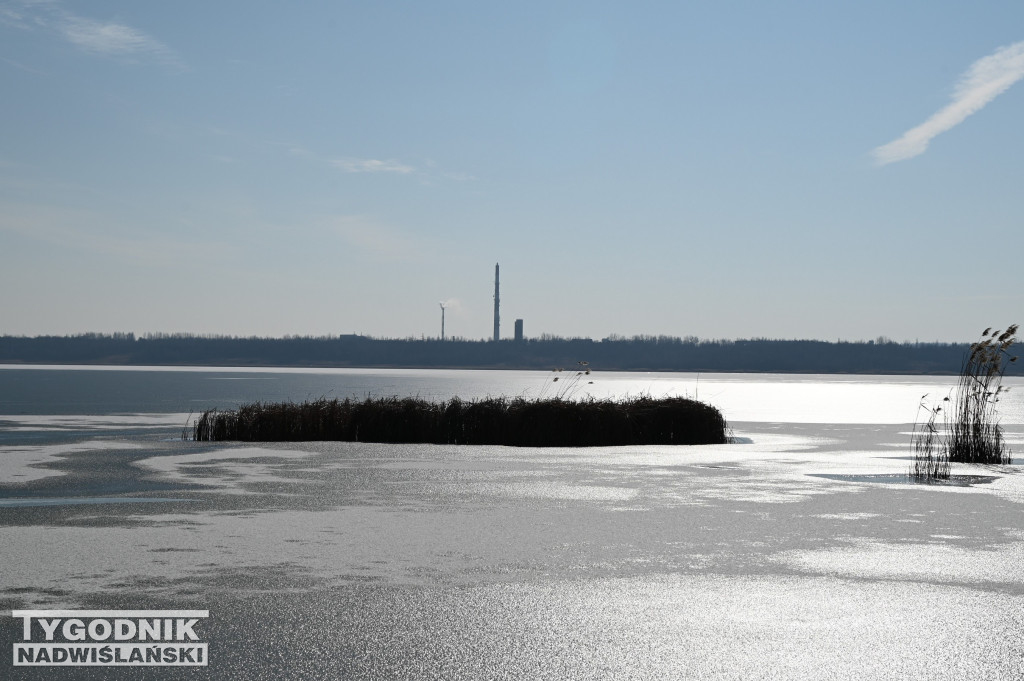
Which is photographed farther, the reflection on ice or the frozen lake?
the reflection on ice

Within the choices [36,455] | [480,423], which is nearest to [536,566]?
[36,455]

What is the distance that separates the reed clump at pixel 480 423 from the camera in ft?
76.7

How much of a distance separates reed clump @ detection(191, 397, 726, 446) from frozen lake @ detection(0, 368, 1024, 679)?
19.6 feet

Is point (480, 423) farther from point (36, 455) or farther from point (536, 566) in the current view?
point (536, 566)

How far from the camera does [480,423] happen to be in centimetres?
2361

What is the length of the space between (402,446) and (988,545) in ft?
45.9

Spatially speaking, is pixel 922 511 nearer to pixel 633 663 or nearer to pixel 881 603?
pixel 881 603

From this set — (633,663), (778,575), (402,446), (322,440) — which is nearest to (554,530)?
(778,575)

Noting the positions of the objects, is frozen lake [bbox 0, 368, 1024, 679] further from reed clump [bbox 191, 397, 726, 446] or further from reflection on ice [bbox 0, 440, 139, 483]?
reed clump [bbox 191, 397, 726, 446]

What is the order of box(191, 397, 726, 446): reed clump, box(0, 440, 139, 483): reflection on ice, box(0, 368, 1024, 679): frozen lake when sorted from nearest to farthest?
box(0, 368, 1024, 679): frozen lake, box(0, 440, 139, 483): reflection on ice, box(191, 397, 726, 446): reed clump

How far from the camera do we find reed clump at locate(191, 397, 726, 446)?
23391 mm

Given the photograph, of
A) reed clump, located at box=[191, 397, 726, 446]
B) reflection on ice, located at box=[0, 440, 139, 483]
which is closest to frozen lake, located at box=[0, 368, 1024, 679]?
reflection on ice, located at box=[0, 440, 139, 483]

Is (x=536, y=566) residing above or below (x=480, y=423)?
below

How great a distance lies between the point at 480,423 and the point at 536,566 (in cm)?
1488
